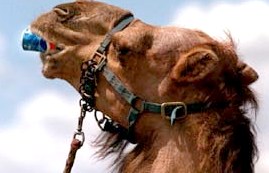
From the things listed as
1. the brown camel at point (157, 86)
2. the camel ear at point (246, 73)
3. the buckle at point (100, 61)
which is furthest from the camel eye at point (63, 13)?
the camel ear at point (246, 73)

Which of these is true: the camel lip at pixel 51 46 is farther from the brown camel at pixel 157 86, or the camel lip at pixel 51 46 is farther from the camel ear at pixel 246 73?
the camel ear at pixel 246 73

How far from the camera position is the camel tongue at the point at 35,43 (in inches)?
272

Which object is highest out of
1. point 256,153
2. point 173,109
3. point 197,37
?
point 197,37

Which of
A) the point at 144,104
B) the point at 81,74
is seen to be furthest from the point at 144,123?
the point at 81,74

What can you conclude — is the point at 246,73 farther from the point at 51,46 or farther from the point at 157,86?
the point at 51,46

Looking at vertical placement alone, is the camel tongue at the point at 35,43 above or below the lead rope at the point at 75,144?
above

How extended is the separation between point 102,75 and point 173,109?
26.6 inches

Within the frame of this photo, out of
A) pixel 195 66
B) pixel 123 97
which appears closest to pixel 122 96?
pixel 123 97

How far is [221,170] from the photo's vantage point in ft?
21.1

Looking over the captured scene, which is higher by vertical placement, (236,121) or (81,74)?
(81,74)

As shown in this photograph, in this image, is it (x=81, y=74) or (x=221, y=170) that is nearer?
(x=221, y=170)

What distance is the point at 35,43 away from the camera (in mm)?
6938

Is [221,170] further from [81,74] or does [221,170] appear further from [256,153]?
[81,74]

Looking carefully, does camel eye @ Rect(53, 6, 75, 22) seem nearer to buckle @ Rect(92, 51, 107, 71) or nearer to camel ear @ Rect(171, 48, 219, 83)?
buckle @ Rect(92, 51, 107, 71)
